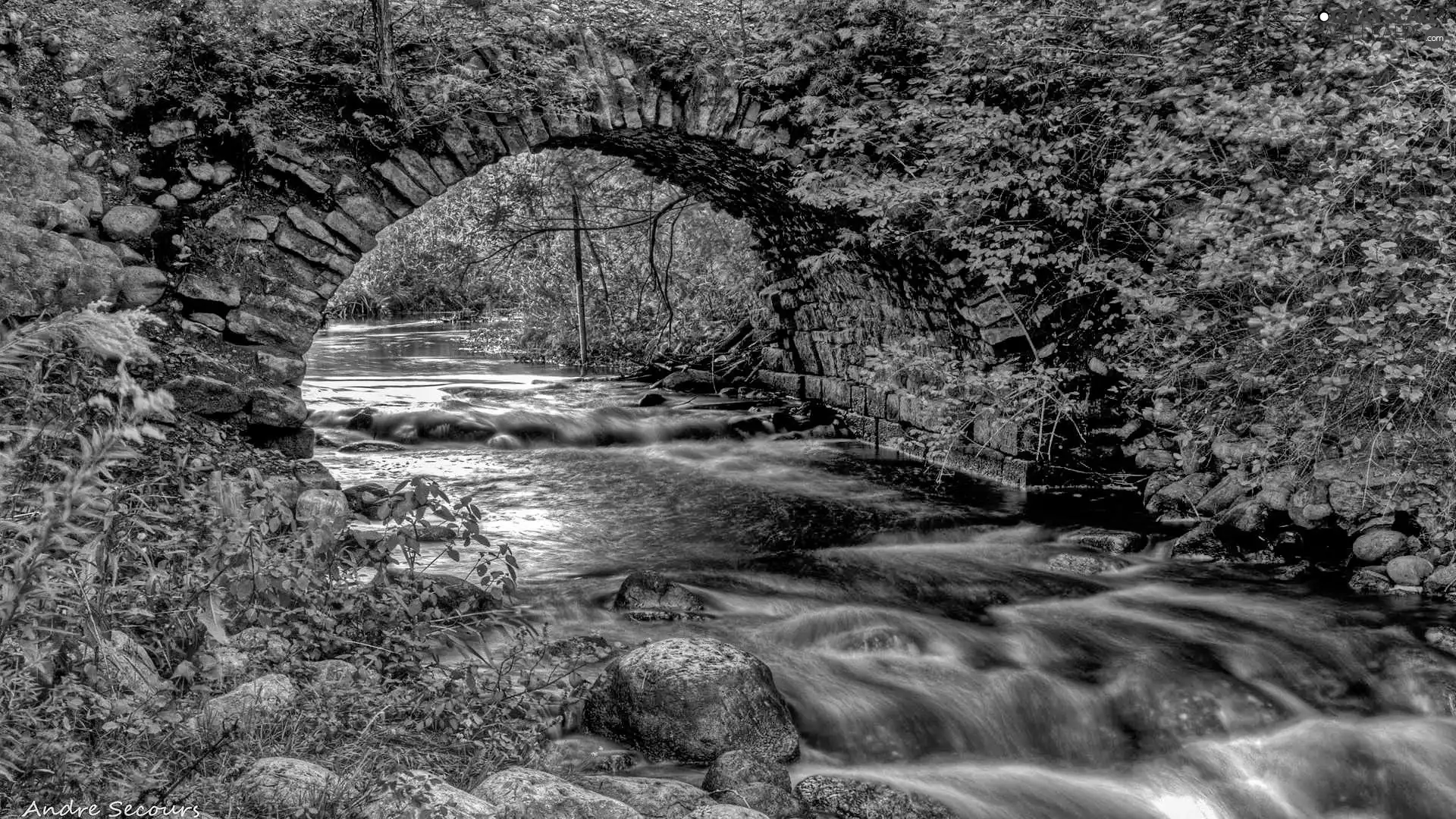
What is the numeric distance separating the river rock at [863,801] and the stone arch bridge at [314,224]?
3684 millimetres

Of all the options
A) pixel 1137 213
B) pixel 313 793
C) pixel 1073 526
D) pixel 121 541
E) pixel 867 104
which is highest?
pixel 867 104

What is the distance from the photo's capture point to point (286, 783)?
2127 mm

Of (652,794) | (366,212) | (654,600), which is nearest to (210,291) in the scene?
(366,212)

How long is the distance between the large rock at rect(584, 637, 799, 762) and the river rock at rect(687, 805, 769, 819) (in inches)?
20.8

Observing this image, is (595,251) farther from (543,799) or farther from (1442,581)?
(543,799)

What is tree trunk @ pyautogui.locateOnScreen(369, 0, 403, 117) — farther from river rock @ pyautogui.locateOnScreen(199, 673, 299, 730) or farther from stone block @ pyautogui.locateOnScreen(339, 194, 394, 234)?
river rock @ pyautogui.locateOnScreen(199, 673, 299, 730)

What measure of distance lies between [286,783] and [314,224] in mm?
4880

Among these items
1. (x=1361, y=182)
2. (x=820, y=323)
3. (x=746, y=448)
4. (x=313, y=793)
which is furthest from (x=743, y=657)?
(x=820, y=323)

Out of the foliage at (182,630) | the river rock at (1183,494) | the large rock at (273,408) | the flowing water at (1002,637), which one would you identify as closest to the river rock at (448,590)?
the foliage at (182,630)

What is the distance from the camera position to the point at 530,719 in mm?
3207

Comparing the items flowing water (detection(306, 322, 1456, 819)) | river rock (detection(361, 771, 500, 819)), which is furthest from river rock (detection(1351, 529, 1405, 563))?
river rock (detection(361, 771, 500, 819))

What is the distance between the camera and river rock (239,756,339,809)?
2080mm

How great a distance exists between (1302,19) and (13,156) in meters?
6.67

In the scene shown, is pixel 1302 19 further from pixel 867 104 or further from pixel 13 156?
pixel 13 156
